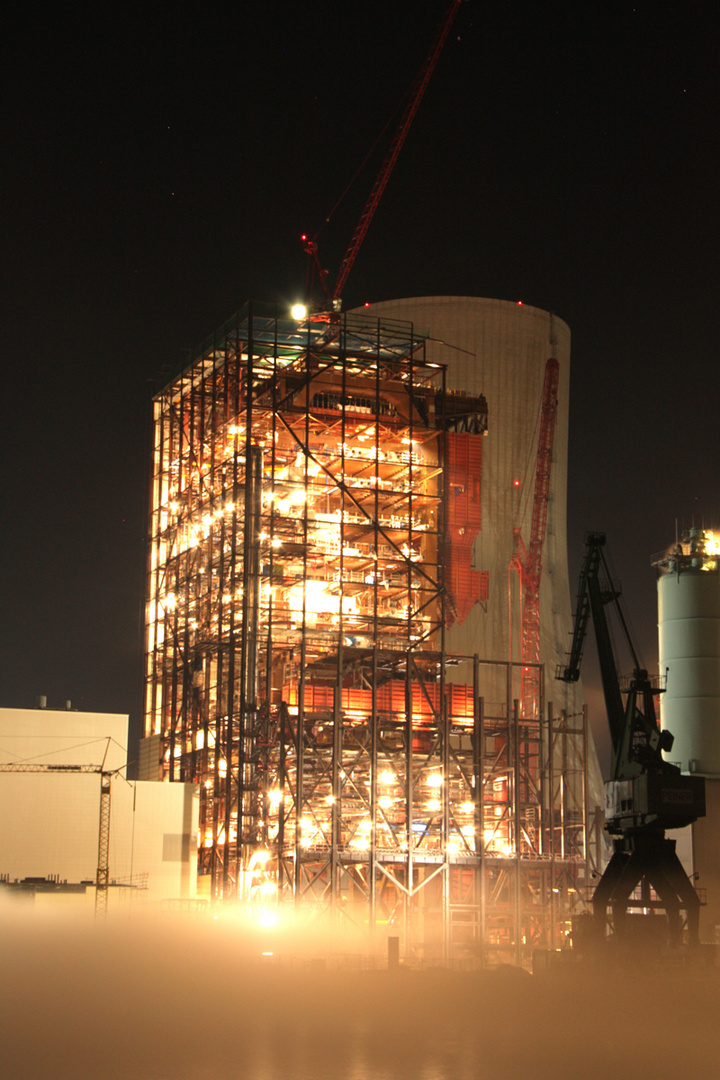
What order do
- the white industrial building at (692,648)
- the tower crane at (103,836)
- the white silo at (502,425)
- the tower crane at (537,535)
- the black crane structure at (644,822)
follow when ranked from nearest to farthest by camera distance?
1. the black crane structure at (644,822)
2. the tower crane at (103,836)
3. the white industrial building at (692,648)
4. the white silo at (502,425)
5. the tower crane at (537,535)

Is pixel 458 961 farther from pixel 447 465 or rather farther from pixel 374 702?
pixel 447 465

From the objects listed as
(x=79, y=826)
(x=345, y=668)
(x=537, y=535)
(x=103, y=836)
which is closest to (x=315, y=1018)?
(x=103, y=836)

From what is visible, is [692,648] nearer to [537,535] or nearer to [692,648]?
[692,648]

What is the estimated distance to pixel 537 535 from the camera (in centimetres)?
10462

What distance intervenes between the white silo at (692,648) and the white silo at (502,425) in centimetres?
1021

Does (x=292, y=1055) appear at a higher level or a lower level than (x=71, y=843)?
lower

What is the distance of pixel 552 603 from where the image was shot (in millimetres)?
104125

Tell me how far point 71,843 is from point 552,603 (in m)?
42.5

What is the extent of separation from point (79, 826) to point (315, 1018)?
32739 mm

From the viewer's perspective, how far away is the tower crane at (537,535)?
104m

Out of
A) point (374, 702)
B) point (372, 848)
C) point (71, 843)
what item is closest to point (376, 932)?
point (372, 848)

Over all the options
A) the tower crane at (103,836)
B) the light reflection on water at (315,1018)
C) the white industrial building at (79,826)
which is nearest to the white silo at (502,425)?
the white industrial building at (79,826)

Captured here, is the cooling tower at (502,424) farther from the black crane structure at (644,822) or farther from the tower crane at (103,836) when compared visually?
the black crane structure at (644,822)

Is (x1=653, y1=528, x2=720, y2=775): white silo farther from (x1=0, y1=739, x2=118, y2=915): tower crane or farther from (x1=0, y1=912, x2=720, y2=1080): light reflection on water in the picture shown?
(x1=0, y1=739, x2=118, y2=915): tower crane
